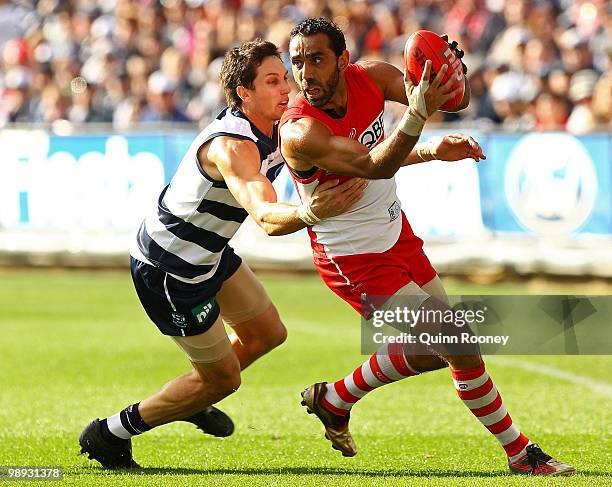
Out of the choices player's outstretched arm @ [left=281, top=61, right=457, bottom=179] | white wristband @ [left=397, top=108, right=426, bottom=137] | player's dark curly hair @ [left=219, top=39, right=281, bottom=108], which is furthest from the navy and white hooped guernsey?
white wristband @ [left=397, top=108, right=426, bottom=137]

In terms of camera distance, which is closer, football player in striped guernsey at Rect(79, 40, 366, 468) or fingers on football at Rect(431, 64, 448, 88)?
fingers on football at Rect(431, 64, 448, 88)

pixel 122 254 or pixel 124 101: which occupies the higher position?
pixel 124 101

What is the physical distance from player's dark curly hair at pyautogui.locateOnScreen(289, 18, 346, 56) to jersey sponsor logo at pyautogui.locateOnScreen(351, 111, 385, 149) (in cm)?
50

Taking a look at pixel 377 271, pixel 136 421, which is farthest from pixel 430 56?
pixel 136 421

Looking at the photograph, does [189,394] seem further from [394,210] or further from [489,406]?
[489,406]

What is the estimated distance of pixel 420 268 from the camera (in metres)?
6.88

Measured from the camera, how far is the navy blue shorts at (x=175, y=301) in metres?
6.82

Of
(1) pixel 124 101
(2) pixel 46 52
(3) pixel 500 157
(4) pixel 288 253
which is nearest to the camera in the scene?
(3) pixel 500 157

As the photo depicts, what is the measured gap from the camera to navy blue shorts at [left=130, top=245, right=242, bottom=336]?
6820 mm

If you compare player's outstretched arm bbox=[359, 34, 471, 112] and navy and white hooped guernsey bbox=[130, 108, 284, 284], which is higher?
player's outstretched arm bbox=[359, 34, 471, 112]

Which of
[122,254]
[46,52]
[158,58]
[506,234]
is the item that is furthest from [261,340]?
[46,52]

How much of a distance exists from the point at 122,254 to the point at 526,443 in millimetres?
11058

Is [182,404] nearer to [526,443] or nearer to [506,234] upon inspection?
[526,443]

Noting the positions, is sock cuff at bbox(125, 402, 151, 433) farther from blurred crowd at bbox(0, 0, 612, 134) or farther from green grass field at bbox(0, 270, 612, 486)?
blurred crowd at bbox(0, 0, 612, 134)
